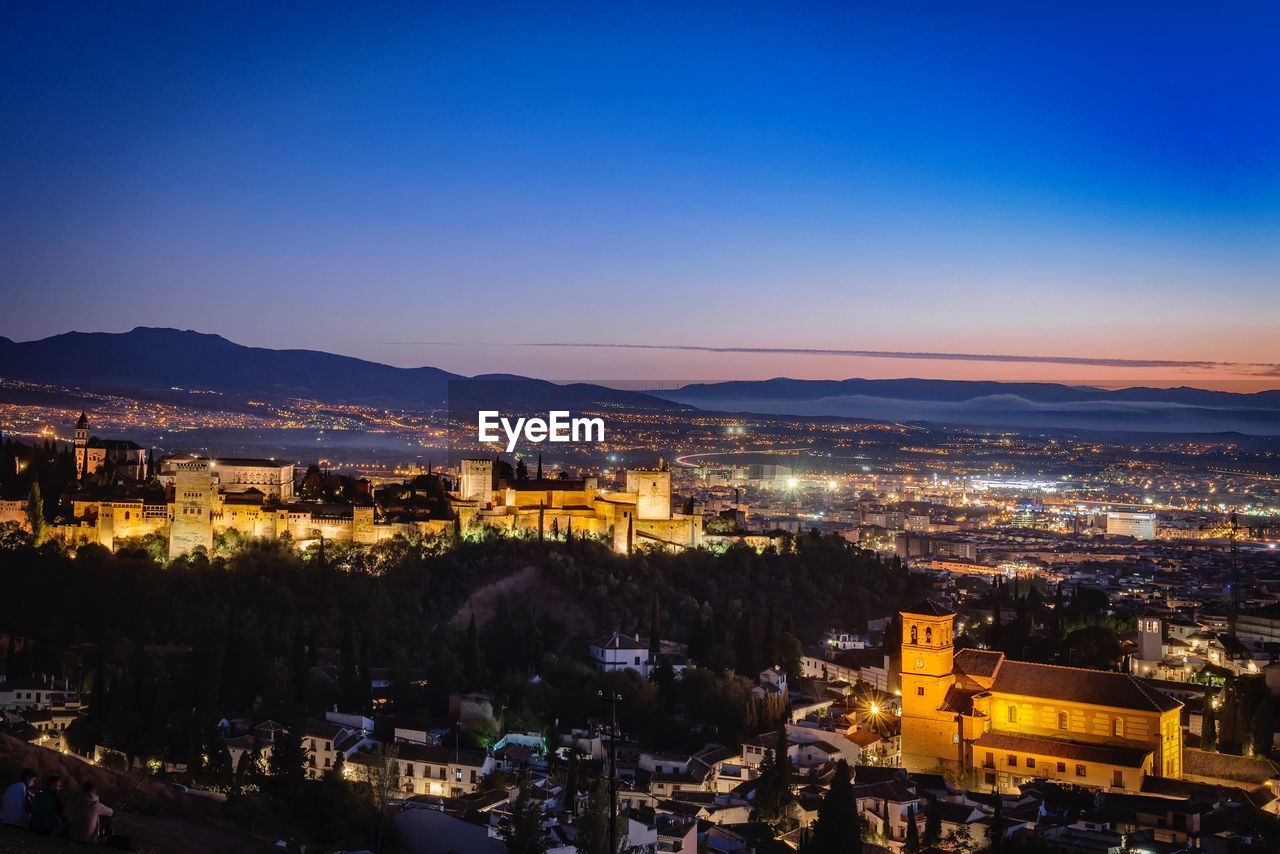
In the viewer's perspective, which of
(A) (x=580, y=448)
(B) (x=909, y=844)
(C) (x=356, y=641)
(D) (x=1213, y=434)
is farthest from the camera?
(D) (x=1213, y=434)

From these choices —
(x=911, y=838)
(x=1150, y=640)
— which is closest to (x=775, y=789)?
(x=911, y=838)

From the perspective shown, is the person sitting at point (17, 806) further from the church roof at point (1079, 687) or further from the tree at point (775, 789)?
the church roof at point (1079, 687)

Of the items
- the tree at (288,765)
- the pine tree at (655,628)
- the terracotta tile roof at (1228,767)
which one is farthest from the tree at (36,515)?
the terracotta tile roof at (1228,767)

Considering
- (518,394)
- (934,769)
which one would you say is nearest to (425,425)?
(518,394)

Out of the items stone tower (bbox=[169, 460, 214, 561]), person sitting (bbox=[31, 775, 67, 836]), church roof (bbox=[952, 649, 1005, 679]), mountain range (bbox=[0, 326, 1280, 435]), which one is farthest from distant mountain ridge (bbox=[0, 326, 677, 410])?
person sitting (bbox=[31, 775, 67, 836])

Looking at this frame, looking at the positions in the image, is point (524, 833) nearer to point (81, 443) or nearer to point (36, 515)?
point (36, 515)

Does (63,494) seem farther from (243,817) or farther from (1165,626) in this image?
(1165,626)

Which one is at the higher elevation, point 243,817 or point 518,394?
point 518,394
